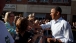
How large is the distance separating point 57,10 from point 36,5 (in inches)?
1343

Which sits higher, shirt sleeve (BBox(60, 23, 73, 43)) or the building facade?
shirt sleeve (BBox(60, 23, 73, 43))

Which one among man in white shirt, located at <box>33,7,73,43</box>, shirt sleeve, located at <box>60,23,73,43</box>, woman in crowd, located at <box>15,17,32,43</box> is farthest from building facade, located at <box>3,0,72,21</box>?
woman in crowd, located at <box>15,17,32,43</box>

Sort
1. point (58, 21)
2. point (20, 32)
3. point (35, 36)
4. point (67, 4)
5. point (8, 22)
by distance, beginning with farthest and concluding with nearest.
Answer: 1. point (67, 4)
2. point (8, 22)
3. point (58, 21)
4. point (35, 36)
5. point (20, 32)

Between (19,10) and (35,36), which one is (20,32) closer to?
(35,36)

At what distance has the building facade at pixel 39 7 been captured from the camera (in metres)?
38.3

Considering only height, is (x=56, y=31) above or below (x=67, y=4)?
above

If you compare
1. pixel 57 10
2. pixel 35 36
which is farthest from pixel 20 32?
pixel 57 10

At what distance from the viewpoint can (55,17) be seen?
4.92m

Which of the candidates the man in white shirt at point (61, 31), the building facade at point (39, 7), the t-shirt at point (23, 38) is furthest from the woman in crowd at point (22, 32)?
the building facade at point (39, 7)

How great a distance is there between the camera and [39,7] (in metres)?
38.9

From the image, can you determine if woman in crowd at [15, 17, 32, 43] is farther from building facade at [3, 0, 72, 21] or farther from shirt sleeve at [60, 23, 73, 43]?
building facade at [3, 0, 72, 21]

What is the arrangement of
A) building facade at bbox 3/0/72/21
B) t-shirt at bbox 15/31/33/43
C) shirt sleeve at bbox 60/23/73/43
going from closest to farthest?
t-shirt at bbox 15/31/33/43 < shirt sleeve at bbox 60/23/73/43 < building facade at bbox 3/0/72/21

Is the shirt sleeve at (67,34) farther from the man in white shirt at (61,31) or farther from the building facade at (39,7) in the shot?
the building facade at (39,7)

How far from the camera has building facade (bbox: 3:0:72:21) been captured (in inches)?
1507
